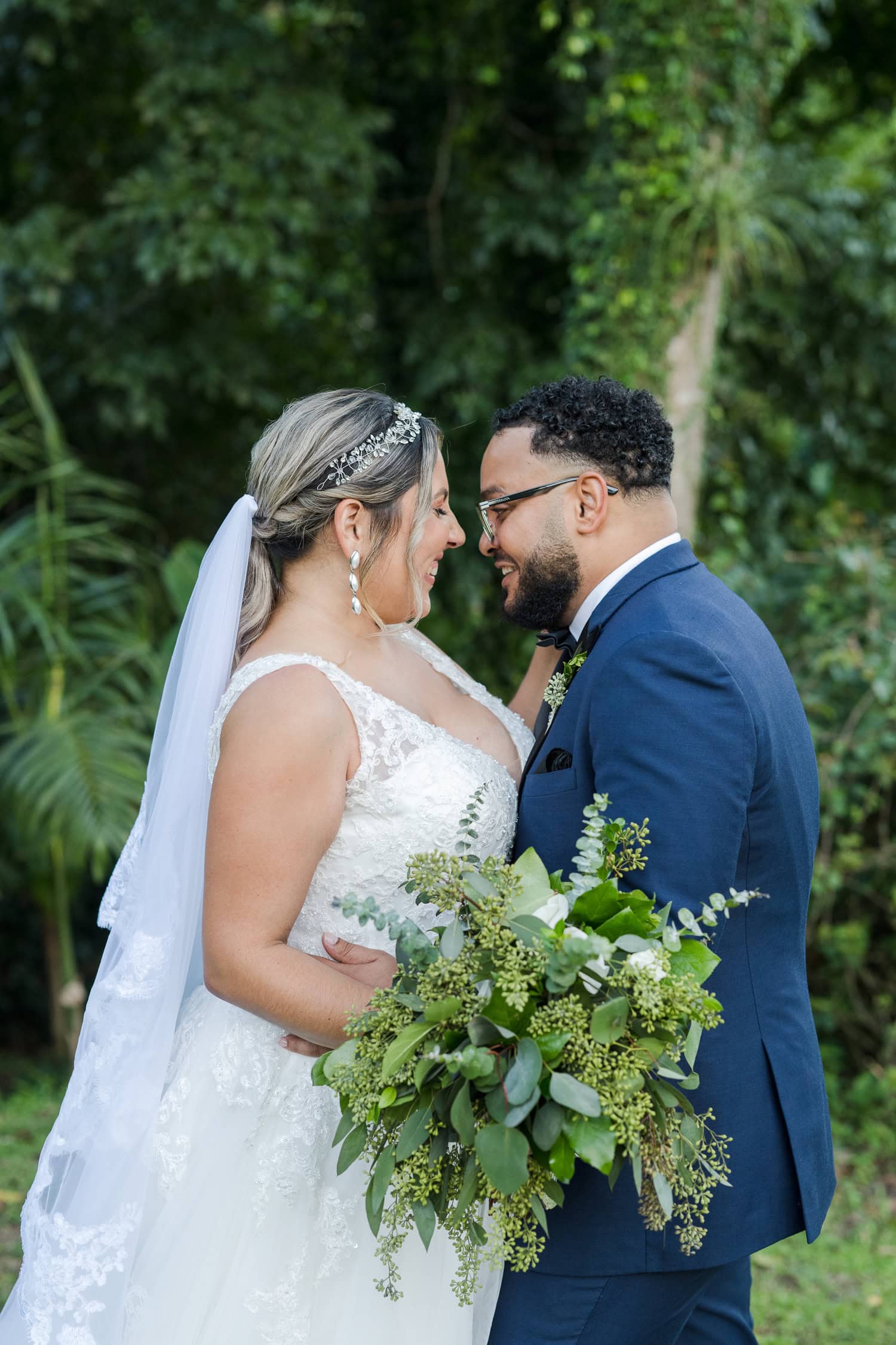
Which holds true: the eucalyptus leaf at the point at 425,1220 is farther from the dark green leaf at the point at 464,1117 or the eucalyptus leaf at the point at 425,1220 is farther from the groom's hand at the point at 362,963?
the groom's hand at the point at 362,963

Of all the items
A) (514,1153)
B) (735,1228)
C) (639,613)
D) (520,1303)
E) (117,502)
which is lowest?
(117,502)

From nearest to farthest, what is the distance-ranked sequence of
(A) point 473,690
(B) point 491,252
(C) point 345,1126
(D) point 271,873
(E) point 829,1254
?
(C) point 345,1126, (D) point 271,873, (A) point 473,690, (E) point 829,1254, (B) point 491,252

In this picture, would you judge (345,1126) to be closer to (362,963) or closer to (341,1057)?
(341,1057)

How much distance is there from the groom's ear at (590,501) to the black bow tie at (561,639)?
0.80ft

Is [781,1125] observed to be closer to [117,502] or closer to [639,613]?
[639,613]

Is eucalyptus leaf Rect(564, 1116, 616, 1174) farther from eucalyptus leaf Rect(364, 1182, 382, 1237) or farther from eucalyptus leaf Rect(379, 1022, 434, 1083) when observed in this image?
eucalyptus leaf Rect(364, 1182, 382, 1237)

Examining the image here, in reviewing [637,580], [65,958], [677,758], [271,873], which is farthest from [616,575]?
[65,958]

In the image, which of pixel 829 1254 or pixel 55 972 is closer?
pixel 829 1254

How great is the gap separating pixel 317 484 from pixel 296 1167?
4.44 ft

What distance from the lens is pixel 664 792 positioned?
76.4 inches

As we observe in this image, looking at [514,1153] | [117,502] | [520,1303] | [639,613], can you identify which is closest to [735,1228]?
[520,1303]

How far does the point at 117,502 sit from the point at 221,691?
16.5 feet

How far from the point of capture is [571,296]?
6.14 meters

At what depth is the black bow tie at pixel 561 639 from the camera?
8.34ft
